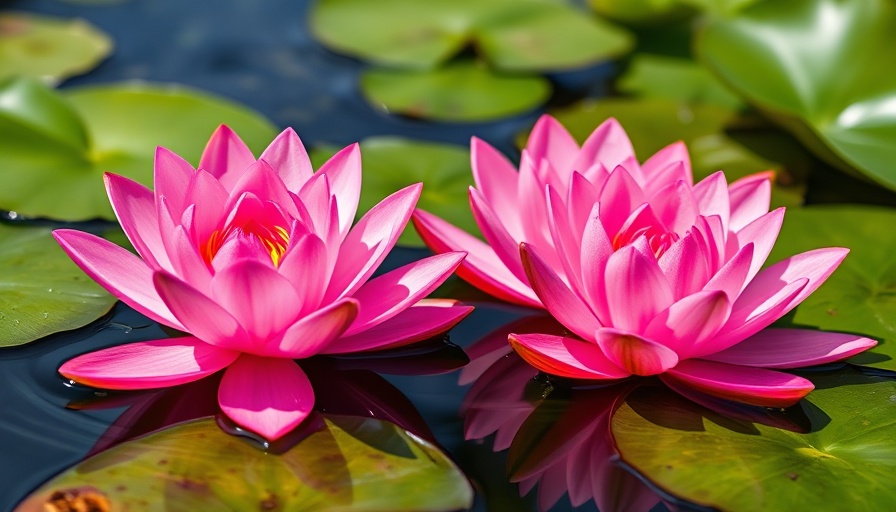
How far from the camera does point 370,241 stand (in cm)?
144

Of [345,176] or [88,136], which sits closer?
[345,176]

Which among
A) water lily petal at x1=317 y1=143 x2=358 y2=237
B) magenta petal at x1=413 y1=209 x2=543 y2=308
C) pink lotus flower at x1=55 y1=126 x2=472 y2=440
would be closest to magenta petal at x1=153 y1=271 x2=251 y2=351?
pink lotus flower at x1=55 y1=126 x2=472 y2=440

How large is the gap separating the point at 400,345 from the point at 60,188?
2.92ft

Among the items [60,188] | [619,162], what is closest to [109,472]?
[60,188]

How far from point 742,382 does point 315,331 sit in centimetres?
67

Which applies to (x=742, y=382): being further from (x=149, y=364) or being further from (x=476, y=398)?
(x=149, y=364)

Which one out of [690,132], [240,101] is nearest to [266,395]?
[240,101]

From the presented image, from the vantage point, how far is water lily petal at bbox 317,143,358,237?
1.49 metres

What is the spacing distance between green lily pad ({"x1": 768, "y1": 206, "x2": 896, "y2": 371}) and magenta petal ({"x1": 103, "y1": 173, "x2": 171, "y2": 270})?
1.11 meters

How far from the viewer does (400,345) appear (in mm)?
1468

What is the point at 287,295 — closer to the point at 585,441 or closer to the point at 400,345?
the point at 400,345

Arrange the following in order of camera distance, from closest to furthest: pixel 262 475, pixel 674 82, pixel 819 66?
pixel 262 475
pixel 819 66
pixel 674 82

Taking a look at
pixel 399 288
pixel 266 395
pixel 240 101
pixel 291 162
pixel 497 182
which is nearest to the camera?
pixel 266 395

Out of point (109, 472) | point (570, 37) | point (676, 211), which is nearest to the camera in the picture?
point (109, 472)
